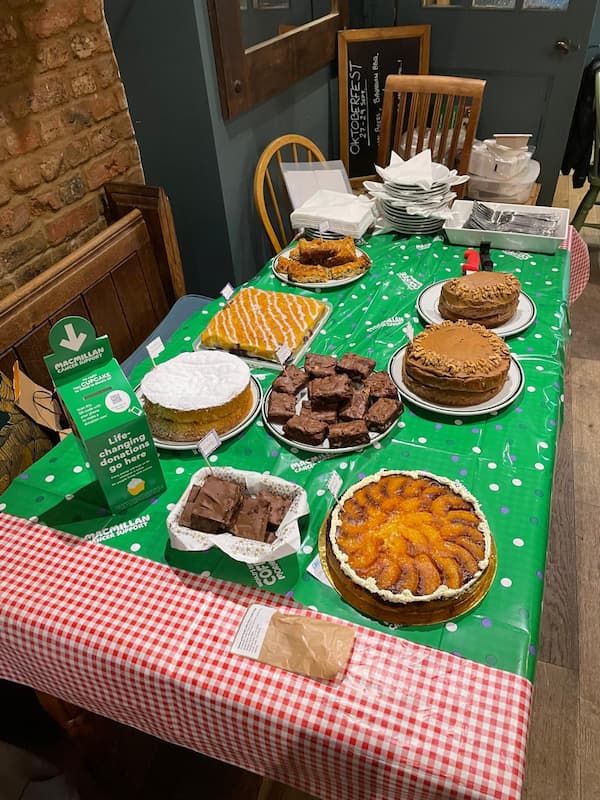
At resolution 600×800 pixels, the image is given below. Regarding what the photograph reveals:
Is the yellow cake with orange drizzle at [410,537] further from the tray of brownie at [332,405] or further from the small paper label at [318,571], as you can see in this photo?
the tray of brownie at [332,405]

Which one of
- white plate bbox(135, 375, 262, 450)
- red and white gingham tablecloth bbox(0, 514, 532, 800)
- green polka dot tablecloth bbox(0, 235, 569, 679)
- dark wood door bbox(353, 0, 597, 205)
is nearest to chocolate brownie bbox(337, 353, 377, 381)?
green polka dot tablecloth bbox(0, 235, 569, 679)

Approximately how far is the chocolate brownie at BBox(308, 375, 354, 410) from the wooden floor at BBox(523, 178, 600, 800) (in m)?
1.10

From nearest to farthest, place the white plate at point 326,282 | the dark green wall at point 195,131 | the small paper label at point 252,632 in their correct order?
the small paper label at point 252,632
the white plate at point 326,282
the dark green wall at point 195,131

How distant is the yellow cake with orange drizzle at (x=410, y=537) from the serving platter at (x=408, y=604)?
2 centimetres

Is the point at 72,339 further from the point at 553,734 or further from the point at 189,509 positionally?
A: the point at 553,734

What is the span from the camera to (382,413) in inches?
50.5

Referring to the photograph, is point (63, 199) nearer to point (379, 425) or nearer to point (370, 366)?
point (370, 366)

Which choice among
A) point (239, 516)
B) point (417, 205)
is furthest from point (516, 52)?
point (239, 516)

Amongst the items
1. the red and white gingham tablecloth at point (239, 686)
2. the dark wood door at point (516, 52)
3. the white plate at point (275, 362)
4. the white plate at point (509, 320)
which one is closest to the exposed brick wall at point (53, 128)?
the white plate at point (275, 362)

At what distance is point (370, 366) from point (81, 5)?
1.61 meters

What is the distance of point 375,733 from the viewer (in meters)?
0.81

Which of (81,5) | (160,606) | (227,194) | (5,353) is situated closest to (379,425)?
(160,606)

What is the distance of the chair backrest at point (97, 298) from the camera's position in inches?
67.0

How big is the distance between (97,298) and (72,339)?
1030 mm
